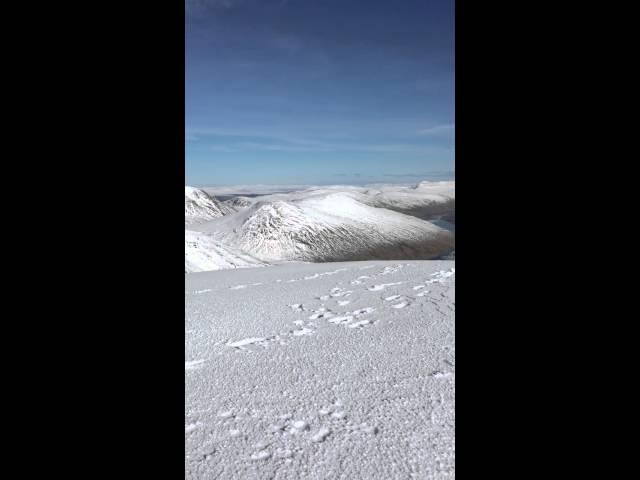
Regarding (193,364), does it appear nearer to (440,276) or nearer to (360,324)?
(360,324)

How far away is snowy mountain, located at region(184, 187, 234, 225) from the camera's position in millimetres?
17739

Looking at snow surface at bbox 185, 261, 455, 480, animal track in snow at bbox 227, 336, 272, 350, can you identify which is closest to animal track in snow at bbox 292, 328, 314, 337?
snow surface at bbox 185, 261, 455, 480

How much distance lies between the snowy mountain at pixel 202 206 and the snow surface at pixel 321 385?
1456cm

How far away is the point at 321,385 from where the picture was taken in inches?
79.7

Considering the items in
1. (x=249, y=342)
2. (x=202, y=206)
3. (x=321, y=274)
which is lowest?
(x=249, y=342)

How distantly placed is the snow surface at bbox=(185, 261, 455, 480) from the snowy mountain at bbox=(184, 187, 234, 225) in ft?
47.8

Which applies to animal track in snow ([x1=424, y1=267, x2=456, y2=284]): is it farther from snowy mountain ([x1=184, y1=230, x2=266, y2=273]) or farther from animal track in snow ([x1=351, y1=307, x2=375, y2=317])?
snowy mountain ([x1=184, y1=230, x2=266, y2=273])

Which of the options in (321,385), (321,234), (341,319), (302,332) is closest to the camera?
(321,385)

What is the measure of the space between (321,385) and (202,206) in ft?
58.2

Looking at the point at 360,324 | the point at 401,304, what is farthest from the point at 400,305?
the point at 360,324
